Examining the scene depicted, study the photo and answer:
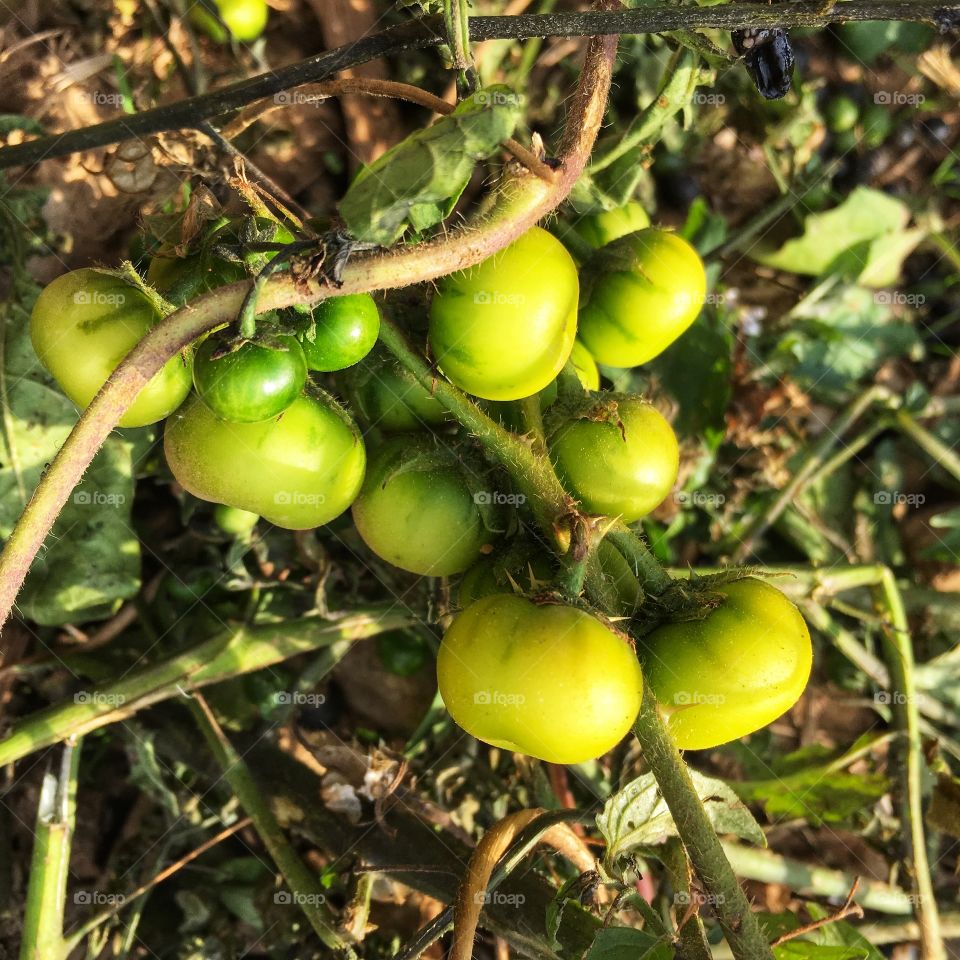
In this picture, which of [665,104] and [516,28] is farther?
[665,104]

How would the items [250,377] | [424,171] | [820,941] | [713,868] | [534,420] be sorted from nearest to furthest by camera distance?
[424,171]
[250,377]
[713,868]
[534,420]
[820,941]

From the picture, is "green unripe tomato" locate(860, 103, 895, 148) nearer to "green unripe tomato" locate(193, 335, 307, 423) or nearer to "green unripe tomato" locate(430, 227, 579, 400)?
"green unripe tomato" locate(430, 227, 579, 400)

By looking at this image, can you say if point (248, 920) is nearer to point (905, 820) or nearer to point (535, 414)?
point (535, 414)

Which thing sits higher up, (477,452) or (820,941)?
(477,452)

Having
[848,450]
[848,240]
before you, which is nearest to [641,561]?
[848,450]

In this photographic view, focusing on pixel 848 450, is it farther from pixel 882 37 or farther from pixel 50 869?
pixel 50 869

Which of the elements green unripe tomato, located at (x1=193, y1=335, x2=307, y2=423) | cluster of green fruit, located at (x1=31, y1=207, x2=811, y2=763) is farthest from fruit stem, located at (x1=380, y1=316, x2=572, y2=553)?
green unripe tomato, located at (x1=193, y1=335, x2=307, y2=423)

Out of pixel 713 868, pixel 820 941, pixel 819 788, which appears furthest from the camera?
pixel 819 788

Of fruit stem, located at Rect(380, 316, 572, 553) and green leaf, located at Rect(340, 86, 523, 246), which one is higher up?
green leaf, located at Rect(340, 86, 523, 246)

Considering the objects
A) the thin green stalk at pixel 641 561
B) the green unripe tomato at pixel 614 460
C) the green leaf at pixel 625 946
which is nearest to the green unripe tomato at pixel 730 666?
Result: the thin green stalk at pixel 641 561
